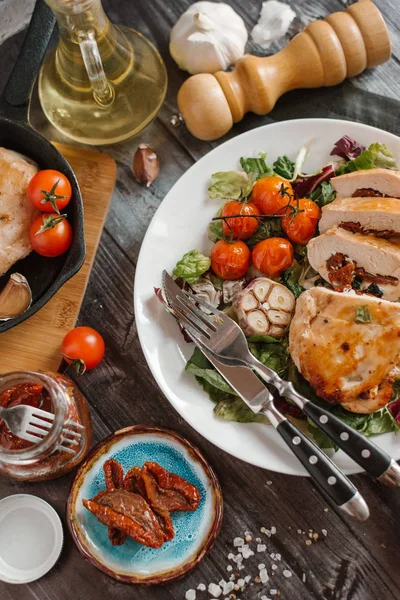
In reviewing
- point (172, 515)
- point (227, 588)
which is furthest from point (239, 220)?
point (227, 588)

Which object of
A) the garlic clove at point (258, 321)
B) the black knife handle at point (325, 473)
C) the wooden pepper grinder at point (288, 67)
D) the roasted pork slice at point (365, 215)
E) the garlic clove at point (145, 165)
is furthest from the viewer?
the garlic clove at point (145, 165)

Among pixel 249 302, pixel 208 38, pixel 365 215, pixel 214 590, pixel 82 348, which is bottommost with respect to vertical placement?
pixel 214 590

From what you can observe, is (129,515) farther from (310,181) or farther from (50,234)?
(310,181)

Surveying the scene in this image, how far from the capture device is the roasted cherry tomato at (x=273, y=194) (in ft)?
8.78

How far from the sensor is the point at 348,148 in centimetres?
274

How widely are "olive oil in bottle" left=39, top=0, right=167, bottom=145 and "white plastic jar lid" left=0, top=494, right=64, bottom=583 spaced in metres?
1.61

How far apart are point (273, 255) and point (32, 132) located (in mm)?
1126

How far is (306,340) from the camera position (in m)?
2.42

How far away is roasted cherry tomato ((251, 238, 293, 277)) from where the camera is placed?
2.65 metres

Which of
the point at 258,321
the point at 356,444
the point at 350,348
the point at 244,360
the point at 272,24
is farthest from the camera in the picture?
the point at 272,24

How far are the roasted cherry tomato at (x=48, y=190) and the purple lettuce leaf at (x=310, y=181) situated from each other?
0.94 m

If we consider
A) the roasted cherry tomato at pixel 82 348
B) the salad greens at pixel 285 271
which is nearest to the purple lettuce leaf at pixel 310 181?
the salad greens at pixel 285 271

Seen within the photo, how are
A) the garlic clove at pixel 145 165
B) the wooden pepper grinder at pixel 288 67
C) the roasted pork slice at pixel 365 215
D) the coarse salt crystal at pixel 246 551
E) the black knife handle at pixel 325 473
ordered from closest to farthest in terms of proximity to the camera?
1. the black knife handle at pixel 325 473
2. the roasted pork slice at pixel 365 215
3. the coarse salt crystal at pixel 246 551
4. the wooden pepper grinder at pixel 288 67
5. the garlic clove at pixel 145 165

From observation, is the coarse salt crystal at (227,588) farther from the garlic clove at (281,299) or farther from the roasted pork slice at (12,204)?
the roasted pork slice at (12,204)
